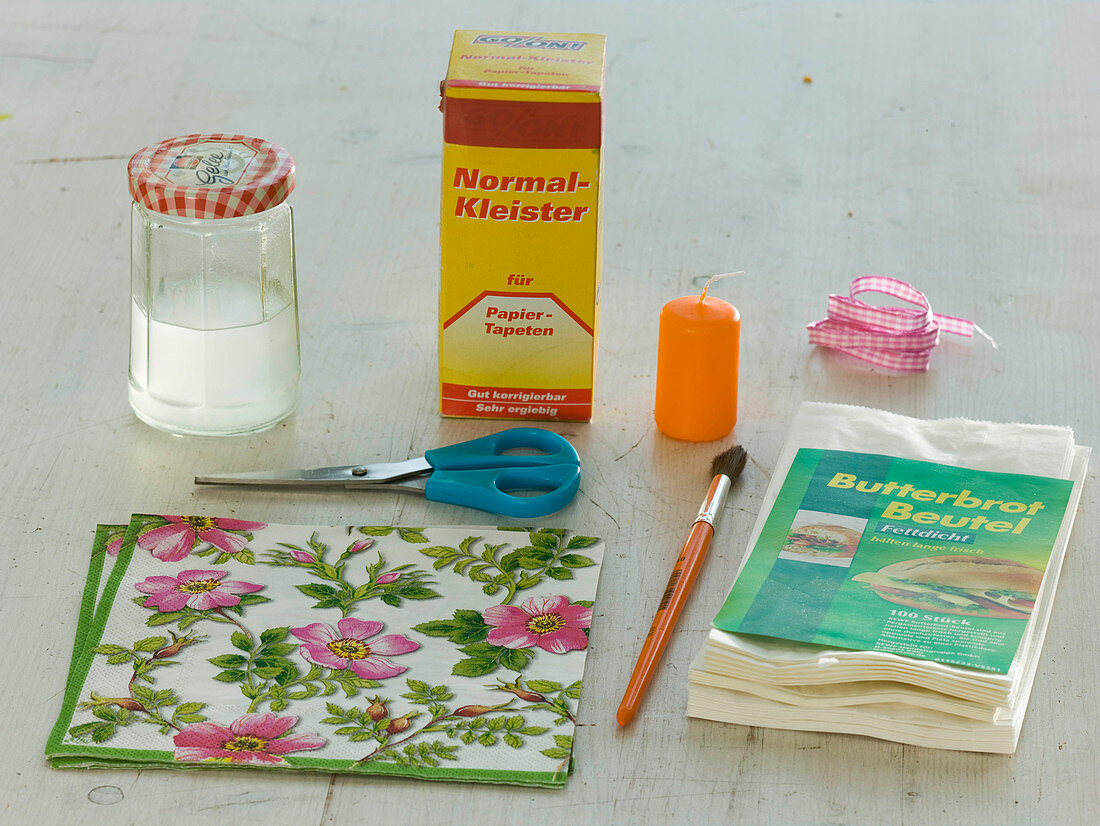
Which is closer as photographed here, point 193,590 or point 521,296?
point 193,590

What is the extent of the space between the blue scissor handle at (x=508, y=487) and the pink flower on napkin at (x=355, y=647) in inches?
4.4

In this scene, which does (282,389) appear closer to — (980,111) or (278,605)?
(278,605)

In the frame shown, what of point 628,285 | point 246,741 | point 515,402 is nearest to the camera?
point 246,741

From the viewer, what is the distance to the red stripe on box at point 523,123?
73 centimetres

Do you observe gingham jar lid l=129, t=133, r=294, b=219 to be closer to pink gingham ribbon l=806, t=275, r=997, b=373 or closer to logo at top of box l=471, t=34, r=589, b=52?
logo at top of box l=471, t=34, r=589, b=52

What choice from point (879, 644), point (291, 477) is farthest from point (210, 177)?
point (879, 644)

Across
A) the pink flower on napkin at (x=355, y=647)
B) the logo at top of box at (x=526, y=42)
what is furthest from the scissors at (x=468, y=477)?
the logo at top of box at (x=526, y=42)

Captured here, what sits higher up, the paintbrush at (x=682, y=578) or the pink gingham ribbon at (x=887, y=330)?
the pink gingham ribbon at (x=887, y=330)

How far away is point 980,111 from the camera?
4.08 ft

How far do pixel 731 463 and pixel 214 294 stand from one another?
1.06 ft

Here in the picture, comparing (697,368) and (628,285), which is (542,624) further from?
(628,285)

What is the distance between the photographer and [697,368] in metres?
→ 0.78

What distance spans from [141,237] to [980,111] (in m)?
0.84

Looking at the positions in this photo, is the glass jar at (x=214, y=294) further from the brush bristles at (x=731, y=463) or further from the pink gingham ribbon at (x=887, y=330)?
the pink gingham ribbon at (x=887, y=330)
